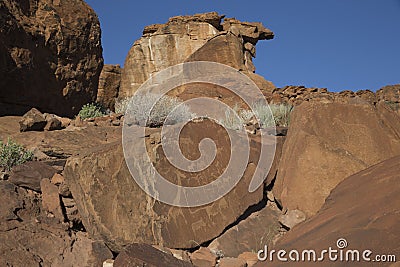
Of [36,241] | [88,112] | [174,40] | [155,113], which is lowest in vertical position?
[36,241]

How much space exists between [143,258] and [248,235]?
5.11ft

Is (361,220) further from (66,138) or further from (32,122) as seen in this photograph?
(32,122)

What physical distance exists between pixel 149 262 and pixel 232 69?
14.3 metres

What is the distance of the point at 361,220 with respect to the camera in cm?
272

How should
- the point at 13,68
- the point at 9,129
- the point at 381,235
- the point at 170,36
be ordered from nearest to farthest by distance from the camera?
the point at 381,235
the point at 9,129
the point at 13,68
the point at 170,36

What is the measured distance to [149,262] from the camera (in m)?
3.43

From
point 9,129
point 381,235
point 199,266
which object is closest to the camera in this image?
point 381,235

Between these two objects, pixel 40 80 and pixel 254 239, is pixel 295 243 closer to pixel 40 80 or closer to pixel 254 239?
pixel 254 239

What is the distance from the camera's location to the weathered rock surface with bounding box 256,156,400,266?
2418 mm

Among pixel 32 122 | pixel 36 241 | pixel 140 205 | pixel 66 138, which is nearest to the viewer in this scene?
pixel 36 241

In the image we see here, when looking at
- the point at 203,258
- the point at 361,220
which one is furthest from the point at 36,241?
the point at 361,220

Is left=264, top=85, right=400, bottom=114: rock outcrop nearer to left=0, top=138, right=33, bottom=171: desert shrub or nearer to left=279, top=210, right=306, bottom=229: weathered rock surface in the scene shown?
left=0, top=138, right=33, bottom=171: desert shrub

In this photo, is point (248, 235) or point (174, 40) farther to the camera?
point (174, 40)

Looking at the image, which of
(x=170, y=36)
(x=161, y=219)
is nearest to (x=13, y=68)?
(x=161, y=219)
